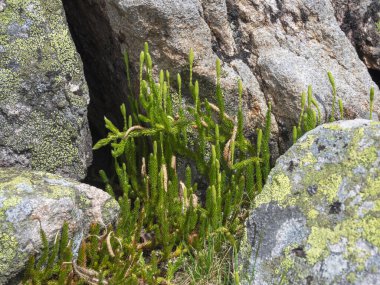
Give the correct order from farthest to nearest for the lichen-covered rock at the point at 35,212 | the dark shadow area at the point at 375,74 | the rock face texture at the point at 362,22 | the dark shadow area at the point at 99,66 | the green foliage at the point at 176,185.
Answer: the dark shadow area at the point at 375,74, the rock face texture at the point at 362,22, the dark shadow area at the point at 99,66, the green foliage at the point at 176,185, the lichen-covered rock at the point at 35,212

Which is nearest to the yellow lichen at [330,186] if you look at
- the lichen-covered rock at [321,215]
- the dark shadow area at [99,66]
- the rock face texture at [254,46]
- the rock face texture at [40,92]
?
the lichen-covered rock at [321,215]

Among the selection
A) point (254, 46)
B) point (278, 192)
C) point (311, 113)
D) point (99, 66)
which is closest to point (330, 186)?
point (278, 192)

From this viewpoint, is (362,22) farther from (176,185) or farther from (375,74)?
(176,185)

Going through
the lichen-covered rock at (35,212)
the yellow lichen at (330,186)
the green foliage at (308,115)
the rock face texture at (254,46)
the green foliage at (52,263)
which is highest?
the rock face texture at (254,46)

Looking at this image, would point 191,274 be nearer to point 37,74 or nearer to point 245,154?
point 245,154

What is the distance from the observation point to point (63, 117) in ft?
13.2

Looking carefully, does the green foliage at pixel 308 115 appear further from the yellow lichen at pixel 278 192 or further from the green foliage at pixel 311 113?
the yellow lichen at pixel 278 192

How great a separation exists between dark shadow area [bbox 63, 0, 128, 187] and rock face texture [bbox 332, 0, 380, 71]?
1992mm

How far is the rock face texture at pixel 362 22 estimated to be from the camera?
17.3ft

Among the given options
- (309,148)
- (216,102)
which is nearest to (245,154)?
(216,102)

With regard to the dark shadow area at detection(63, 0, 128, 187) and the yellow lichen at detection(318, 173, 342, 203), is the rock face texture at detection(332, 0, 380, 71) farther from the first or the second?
the yellow lichen at detection(318, 173, 342, 203)

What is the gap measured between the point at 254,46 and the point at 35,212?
6.58 feet

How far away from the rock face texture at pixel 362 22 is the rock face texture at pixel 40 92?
2.43 m

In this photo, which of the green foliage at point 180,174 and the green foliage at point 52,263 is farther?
the green foliage at point 180,174
